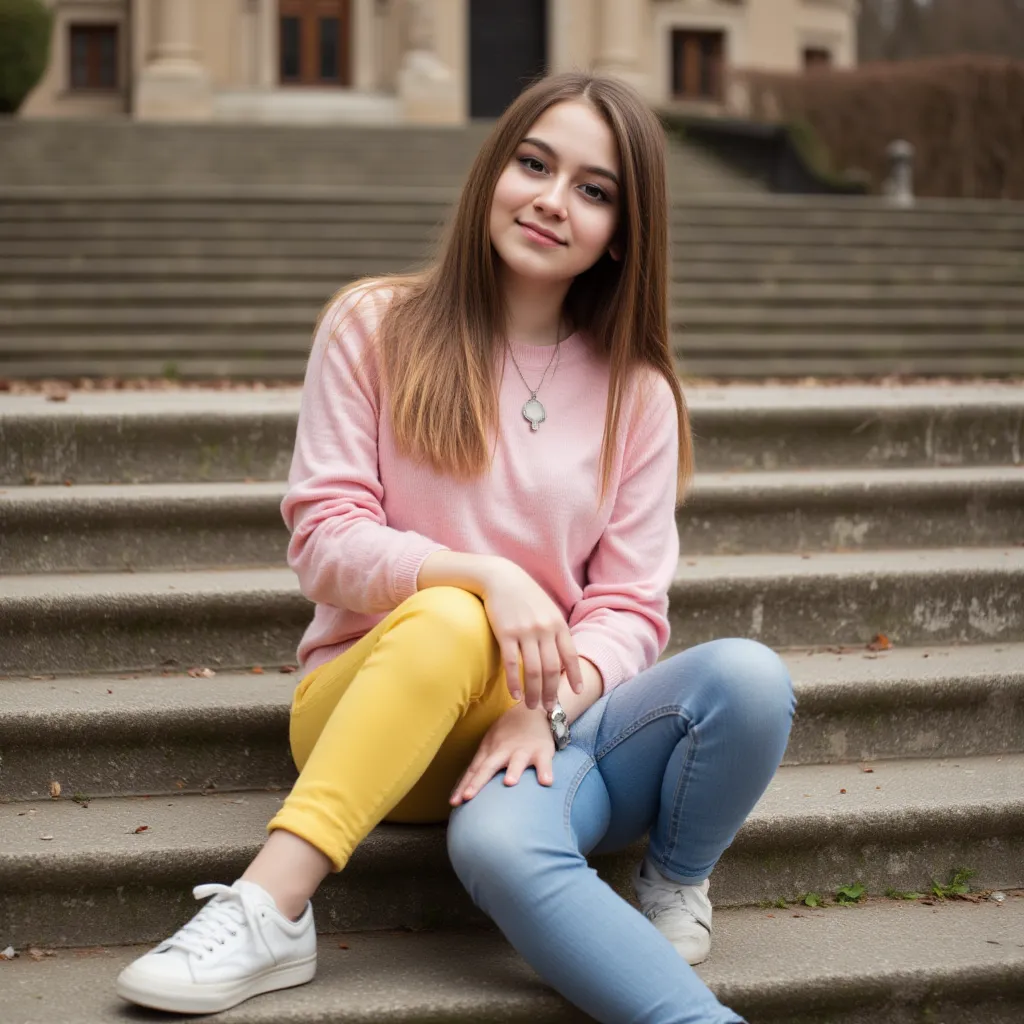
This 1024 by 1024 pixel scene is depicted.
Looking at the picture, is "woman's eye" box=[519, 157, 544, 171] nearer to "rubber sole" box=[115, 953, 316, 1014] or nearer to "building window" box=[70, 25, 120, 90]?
"rubber sole" box=[115, 953, 316, 1014]

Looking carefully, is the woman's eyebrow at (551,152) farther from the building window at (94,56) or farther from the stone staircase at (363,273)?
the building window at (94,56)

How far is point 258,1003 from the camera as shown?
199 cm

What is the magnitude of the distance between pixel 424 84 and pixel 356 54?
159 cm

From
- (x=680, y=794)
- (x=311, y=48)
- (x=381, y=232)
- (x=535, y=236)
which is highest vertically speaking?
(x=311, y=48)

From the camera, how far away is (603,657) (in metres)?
2.24

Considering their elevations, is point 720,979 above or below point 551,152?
below

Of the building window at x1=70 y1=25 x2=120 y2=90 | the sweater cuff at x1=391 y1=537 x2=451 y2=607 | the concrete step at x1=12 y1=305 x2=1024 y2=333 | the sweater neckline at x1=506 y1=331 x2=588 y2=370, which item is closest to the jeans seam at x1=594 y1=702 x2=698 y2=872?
the sweater cuff at x1=391 y1=537 x2=451 y2=607

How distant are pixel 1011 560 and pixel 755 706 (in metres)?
1.50

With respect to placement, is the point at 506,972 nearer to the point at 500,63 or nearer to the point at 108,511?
the point at 108,511

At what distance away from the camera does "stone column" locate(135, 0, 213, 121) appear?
1845 cm

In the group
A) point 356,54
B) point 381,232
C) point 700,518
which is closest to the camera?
point 700,518

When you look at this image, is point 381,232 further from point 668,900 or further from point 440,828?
point 668,900

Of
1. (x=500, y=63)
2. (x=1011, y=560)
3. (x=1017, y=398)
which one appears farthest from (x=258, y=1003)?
(x=500, y=63)

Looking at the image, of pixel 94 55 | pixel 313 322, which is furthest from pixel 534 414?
pixel 94 55
